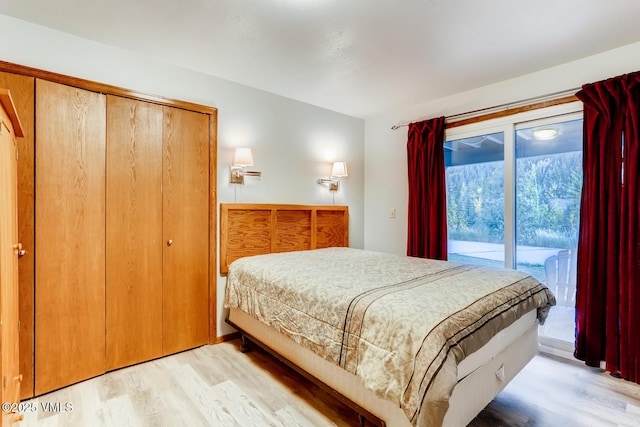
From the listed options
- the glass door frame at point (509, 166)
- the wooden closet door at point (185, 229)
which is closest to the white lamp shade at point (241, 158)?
the wooden closet door at point (185, 229)

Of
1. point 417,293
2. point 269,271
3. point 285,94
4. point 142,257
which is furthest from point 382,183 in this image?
point 142,257

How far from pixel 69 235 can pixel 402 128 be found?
3.37m

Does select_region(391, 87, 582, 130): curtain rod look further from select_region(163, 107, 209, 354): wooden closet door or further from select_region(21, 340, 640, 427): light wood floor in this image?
select_region(163, 107, 209, 354): wooden closet door

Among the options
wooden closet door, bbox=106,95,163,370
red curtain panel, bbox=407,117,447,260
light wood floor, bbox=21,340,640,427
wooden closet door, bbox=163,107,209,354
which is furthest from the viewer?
red curtain panel, bbox=407,117,447,260

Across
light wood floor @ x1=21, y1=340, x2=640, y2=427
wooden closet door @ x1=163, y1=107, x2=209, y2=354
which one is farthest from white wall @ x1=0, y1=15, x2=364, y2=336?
light wood floor @ x1=21, y1=340, x2=640, y2=427

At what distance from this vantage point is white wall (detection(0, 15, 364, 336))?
84.6 inches

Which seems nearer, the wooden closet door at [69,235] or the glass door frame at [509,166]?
the wooden closet door at [69,235]

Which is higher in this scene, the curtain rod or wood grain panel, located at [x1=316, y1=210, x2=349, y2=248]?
the curtain rod

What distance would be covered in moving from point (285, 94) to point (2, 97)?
2508 millimetres

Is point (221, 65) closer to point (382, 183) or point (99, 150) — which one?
point (99, 150)

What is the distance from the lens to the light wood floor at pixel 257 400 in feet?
5.95

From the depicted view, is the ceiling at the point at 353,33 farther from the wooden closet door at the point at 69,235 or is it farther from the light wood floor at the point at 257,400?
the light wood floor at the point at 257,400

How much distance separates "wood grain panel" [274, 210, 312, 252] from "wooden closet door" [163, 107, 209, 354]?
78 centimetres

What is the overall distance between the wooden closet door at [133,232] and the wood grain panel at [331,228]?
5.69 ft
